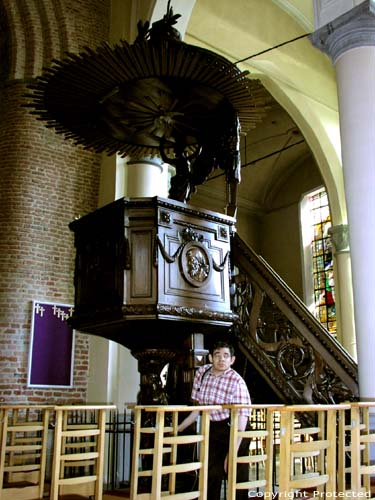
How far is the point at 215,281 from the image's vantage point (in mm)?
5172

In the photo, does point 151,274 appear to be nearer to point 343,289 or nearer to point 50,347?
point 50,347

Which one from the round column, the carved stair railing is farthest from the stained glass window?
the carved stair railing

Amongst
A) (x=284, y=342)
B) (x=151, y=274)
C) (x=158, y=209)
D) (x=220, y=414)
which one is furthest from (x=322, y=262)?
(x=220, y=414)

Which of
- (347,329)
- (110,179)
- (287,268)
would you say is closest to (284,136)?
(287,268)

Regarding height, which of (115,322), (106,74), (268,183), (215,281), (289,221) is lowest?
(115,322)

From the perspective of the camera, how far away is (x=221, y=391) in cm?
448

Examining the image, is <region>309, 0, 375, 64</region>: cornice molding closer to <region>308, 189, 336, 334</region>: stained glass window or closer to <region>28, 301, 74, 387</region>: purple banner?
<region>28, 301, 74, 387</region>: purple banner

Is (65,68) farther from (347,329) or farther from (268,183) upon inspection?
(268,183)

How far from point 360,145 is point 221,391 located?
2530mm

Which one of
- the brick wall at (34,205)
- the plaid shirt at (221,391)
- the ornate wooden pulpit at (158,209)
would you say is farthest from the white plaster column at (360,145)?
the brick wall at (34,205)

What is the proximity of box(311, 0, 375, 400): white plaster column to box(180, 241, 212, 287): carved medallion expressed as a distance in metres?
1.29

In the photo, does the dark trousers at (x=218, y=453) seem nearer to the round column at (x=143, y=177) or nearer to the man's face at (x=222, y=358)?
the man's face at (x=222, y=358)

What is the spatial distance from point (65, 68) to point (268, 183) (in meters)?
13.5

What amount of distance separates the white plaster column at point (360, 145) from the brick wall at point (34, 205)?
13.2 feet
